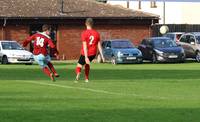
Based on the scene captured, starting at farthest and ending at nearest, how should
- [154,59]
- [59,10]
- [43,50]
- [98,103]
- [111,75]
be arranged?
[59,10] < [154,59] < [111,75] < [43,50] < [98,103]

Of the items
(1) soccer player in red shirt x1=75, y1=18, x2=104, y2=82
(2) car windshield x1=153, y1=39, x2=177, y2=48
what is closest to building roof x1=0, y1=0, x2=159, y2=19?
(2) car windshield x1=153, y1=39, x2=177, y2=48

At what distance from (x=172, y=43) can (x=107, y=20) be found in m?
13.2

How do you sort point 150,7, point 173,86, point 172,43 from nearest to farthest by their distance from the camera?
1. point 173,86
2. point 172,43
3. point 150,7

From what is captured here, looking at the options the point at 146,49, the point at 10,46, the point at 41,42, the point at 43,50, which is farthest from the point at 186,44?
the point at 41,42

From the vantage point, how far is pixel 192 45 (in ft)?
171

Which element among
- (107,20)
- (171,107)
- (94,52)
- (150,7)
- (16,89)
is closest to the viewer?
(171,107)

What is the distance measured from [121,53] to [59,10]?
50.3 ft

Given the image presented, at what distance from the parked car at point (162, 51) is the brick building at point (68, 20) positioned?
1054 cm

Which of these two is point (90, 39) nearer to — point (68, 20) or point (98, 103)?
point (98, 103)

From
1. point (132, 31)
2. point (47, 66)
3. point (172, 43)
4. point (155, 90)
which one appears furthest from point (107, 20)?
point (155, 90)

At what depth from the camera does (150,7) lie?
92.0 metres

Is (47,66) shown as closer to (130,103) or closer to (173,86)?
(173,86)
